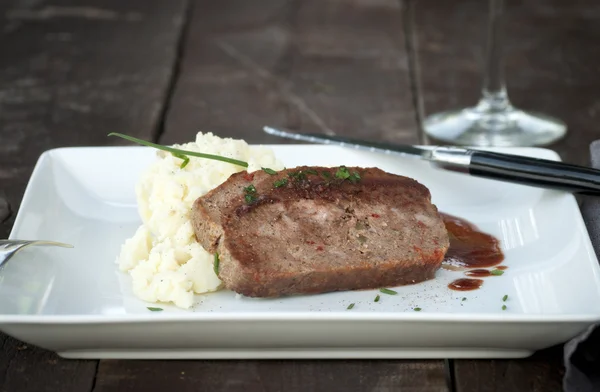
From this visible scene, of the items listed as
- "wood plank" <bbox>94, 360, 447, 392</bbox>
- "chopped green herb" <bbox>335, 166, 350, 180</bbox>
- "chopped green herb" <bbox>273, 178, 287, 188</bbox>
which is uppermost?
"chopped green herb" <bbox>335, 166, 350, 180</bbox>

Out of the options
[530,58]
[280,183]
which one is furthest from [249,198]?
[530,58]

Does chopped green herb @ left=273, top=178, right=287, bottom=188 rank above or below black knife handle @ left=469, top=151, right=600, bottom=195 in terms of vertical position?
below

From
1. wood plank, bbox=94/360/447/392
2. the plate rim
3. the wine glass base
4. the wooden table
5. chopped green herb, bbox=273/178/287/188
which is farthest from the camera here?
the wooden table

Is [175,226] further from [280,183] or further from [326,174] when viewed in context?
[326,174]

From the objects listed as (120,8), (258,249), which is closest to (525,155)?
(258,249)

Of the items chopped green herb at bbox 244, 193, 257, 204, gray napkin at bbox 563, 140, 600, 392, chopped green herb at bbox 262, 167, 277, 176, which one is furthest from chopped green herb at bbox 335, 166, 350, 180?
gray napkin at bbox 563, 140, 600, 392

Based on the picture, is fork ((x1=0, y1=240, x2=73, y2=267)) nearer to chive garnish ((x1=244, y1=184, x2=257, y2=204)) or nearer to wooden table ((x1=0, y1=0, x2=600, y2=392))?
chive garnish ((x1=244, y1=184, x2=257, y2=204))
